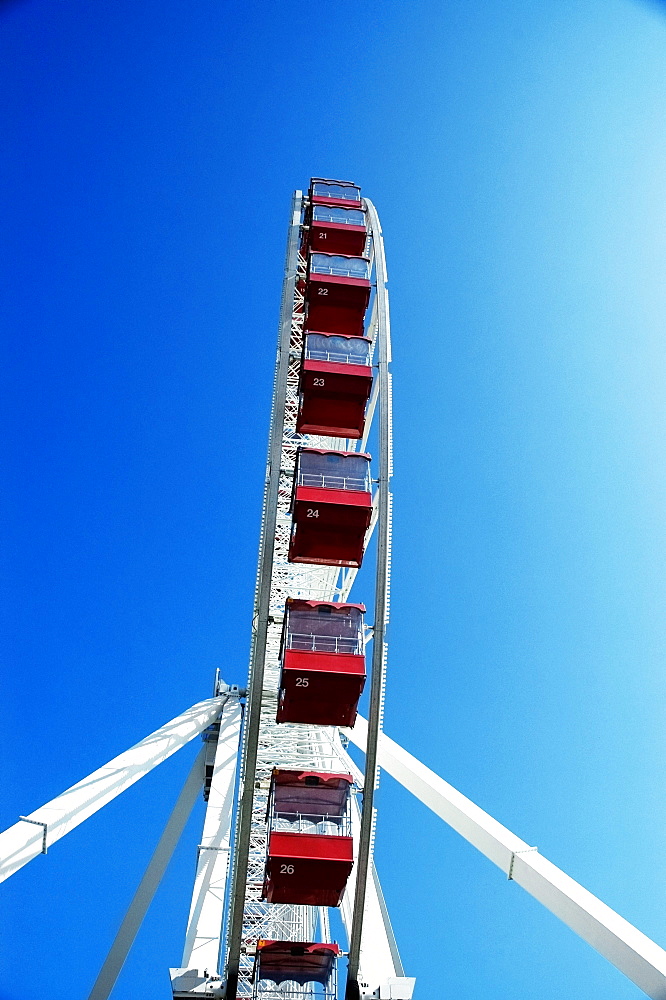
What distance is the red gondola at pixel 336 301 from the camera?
1698 cm

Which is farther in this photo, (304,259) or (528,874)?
(304,259)

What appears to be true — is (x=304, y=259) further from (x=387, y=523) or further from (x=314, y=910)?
(x=314, y=910)

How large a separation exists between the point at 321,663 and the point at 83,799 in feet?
14.4

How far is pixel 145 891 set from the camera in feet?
60.8

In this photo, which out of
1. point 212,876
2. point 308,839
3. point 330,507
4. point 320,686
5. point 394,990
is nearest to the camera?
point 394,990

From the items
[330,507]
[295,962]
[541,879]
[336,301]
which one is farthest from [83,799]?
[336,301]

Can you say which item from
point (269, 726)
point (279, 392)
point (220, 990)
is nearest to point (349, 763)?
point (269, 726)

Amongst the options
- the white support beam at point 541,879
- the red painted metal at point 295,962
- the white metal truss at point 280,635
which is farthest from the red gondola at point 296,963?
the white support beam at point 541,879

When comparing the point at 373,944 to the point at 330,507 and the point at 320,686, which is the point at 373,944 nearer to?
the point at 320,686

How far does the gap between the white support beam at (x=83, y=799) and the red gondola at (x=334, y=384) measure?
7.12 metres

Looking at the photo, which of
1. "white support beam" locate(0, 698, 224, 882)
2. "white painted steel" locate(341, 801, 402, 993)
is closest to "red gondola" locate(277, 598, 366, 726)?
"white painted steel" locate(341, 801, 402, 993)

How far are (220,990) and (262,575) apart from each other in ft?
20.0

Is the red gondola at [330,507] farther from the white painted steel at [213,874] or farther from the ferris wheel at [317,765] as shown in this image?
the white painted steel at [213,874]

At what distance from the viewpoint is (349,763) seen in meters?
19.7
